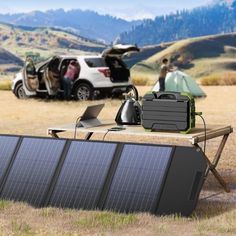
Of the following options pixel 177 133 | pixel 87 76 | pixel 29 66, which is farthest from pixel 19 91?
pixel 177 133

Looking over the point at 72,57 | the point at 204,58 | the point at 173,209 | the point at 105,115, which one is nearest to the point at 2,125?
the point at 105,115

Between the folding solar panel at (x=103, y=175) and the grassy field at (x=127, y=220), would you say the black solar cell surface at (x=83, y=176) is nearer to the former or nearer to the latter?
the folding solar panel at (x=103, y=175)

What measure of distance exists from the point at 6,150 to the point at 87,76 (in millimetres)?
16415

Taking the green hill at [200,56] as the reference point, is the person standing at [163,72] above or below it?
above

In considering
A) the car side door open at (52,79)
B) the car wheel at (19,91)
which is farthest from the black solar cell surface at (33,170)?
the car wheel at (19,91)

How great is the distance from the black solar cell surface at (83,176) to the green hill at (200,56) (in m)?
139

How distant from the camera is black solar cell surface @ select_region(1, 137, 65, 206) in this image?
26.5ft

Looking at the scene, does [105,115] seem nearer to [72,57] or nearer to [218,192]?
[72,57]

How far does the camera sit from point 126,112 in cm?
912

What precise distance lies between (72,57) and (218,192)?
16494 mm

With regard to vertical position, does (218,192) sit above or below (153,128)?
below

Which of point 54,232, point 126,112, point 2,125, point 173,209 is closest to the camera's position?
point 54,232

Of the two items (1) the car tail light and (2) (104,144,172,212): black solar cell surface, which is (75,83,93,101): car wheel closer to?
(1) the car tail light

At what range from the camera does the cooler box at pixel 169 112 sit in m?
8.32
